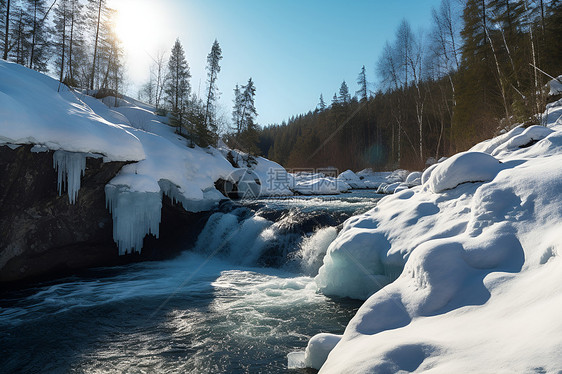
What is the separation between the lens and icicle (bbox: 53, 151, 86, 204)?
7.64 m

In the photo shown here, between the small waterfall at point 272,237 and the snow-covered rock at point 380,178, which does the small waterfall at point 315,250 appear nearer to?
the small waterfall at point 272,237

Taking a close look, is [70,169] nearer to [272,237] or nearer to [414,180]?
[272,237]

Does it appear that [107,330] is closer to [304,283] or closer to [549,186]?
[304,283]

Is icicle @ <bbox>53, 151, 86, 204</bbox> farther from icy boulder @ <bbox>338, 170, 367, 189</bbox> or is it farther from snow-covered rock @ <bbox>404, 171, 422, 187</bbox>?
icy boulder @ <bbox>338, 170, 367, 189</bbox>

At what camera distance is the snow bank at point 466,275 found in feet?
6.31

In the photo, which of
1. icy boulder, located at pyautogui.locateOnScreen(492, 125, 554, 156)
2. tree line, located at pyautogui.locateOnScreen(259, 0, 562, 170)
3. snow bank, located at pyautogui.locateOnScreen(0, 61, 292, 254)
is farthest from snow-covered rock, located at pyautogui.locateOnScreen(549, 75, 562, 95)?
snow bank, located at pyautogui.locateOnScreen(0, 61, 292, 254)

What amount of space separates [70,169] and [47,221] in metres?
1.76

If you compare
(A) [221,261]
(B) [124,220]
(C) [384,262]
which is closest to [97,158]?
(B) [124,220]

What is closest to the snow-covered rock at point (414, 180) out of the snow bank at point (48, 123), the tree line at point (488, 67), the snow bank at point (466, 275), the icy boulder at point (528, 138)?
the tree line at point (488, 67)

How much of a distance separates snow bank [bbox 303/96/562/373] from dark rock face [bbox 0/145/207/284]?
25.4 feet

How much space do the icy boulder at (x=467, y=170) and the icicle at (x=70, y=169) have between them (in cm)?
890

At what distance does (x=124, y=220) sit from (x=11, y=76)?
15.7 feet

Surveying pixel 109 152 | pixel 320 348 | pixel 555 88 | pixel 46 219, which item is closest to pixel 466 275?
pixel 320 348

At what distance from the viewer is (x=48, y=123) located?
708 centimetres
